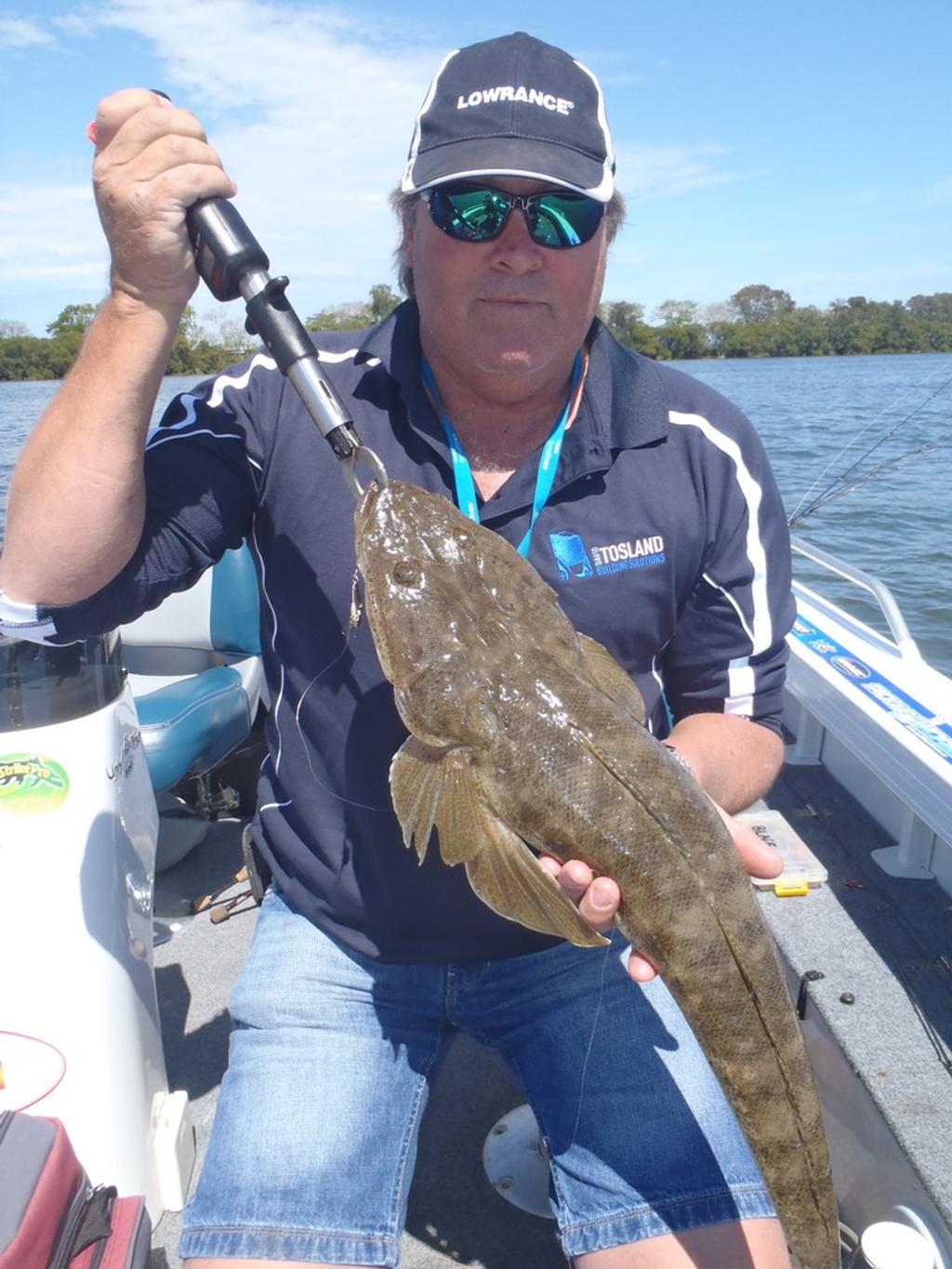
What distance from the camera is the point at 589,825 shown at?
2129 millimetres

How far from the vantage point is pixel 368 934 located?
2.68 m

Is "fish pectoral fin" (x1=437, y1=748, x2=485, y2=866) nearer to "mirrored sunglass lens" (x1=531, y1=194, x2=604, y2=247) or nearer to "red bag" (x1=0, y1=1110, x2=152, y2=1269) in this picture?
"red bag" (x1=0, y1=1110, x2=152, y2=1269)

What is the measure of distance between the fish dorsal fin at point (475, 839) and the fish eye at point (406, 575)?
0.37 meters

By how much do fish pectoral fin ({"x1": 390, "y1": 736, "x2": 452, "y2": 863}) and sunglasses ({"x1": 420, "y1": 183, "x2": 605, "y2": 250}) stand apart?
1.46m

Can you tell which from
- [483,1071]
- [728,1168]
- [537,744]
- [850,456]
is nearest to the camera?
[537,744]

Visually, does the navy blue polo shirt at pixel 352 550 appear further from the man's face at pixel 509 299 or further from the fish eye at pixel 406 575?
the fish eye at pixel 406 575

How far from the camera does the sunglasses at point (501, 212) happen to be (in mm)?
2650

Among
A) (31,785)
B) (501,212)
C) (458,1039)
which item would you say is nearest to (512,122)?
(501,212)

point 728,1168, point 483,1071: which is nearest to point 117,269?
point 728,1168

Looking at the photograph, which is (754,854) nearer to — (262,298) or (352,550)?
(352,550)

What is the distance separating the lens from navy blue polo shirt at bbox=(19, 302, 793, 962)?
2.64m

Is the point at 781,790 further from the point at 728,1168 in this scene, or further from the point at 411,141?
the point at 411,141

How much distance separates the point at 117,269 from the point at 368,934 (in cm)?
179

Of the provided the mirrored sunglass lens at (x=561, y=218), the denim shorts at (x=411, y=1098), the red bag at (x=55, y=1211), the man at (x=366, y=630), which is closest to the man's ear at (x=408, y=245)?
the man at (x=366, y=630)
